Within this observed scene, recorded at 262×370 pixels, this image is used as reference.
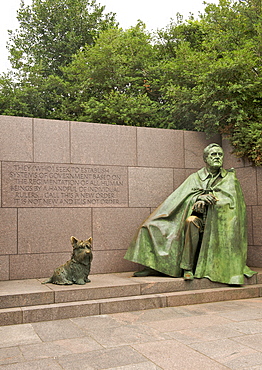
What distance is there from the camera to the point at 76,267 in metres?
6.30

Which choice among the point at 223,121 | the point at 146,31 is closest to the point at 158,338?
the point at 223,121

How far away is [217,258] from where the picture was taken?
22.2 ft

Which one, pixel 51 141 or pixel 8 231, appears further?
pixel 51 141

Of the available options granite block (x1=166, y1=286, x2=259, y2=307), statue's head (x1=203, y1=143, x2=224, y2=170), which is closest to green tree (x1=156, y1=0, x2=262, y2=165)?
statue's head (x1=203, y1=143, x2=224, y2=170)

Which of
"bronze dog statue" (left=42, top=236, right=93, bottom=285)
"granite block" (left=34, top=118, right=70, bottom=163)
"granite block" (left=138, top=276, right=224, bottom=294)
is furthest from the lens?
"granite block" (left=34, top=118, right=70, bottom=163)

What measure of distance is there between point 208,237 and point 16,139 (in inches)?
148

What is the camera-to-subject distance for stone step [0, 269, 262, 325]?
5.55m

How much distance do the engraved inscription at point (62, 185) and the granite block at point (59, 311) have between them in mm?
2374

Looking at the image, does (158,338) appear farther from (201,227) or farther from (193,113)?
(193,113)

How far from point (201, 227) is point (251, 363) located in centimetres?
324

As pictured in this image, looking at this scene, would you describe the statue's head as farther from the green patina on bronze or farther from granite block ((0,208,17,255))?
granite block ((0,208,17,255))

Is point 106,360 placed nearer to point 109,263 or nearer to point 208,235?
point 208,235

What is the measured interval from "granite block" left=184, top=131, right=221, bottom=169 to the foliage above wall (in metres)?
0.24

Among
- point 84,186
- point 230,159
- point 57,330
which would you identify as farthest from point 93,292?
point 230,159
